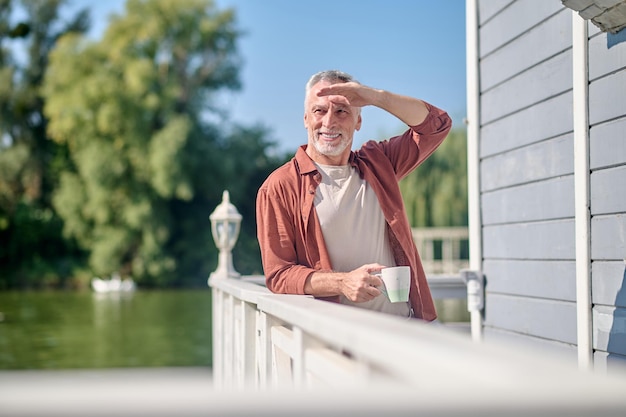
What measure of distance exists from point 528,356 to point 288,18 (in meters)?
45.0

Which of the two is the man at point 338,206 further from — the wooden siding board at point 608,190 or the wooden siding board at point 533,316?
the wooden siding board at point 533,316

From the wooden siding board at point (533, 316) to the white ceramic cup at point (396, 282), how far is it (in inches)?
50.2

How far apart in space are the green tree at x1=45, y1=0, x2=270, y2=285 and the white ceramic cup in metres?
20.9

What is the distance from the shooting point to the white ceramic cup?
6.77ft

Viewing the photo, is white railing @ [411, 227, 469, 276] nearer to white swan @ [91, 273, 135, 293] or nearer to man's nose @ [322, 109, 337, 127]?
white swan @ [91, 273, 135, 293]

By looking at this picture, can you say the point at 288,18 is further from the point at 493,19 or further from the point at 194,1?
the point at 493,19

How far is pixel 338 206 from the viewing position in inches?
91.6

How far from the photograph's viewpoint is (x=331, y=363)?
4.84ft

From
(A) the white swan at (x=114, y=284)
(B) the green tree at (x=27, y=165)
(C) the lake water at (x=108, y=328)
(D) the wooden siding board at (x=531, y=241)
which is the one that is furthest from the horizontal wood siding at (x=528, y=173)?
(B) the green tree at (x=27, y=165)

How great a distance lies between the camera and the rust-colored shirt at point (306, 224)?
231cm

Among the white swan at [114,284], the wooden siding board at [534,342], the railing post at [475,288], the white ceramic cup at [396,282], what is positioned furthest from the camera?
the white swan at [114,284]

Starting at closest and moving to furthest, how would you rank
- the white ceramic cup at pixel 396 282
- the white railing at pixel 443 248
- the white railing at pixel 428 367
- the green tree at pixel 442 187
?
the white railing at pixel 428 367 → the white ceramic cup at pixel 396 282 → the green tree at pixel 442 187 → the white railing at pixel 443 248

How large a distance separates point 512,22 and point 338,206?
180cm

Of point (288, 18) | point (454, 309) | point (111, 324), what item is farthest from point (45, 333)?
point (288, 18)
